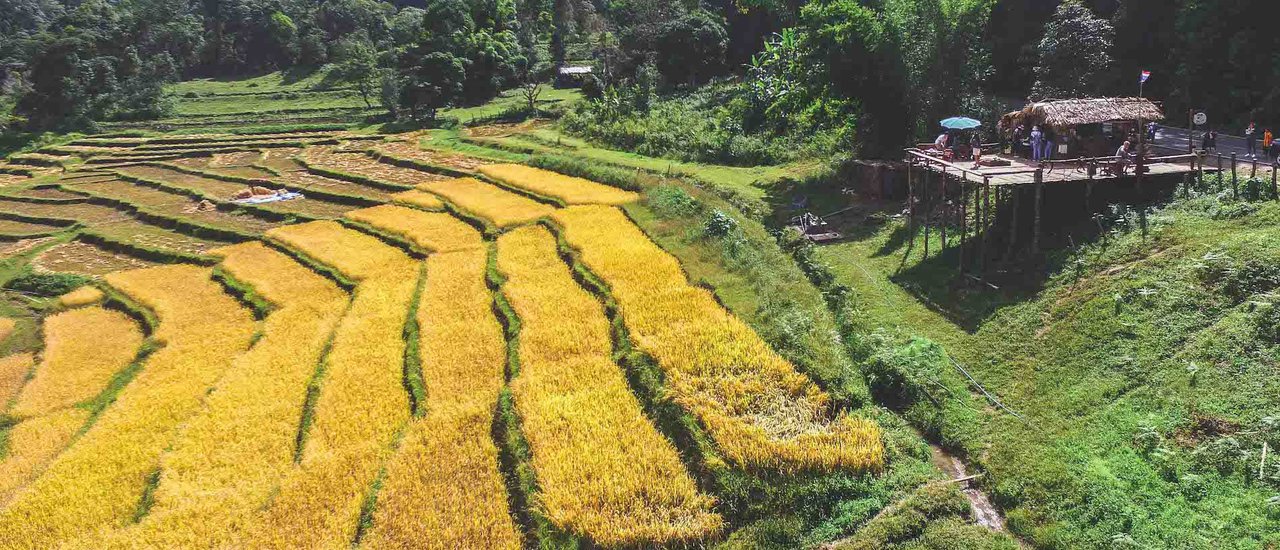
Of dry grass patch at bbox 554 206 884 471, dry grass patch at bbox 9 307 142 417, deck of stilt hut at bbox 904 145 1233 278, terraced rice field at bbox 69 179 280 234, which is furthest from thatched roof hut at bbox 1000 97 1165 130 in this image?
terraced rice field at bbox 69 179 280 234

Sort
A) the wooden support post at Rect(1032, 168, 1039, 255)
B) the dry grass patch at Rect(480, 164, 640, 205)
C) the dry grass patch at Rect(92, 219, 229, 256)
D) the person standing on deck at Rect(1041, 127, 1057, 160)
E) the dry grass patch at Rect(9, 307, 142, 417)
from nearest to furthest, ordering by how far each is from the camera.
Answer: the wooden support post at Rect(1032, 168, 1039, 255) < the dry grass patch at Rect(9, 307, 142, 417) < the person standing on deck at Rect(1041, 127, 1057, 160) < the dry grass patch at Rect(480, 164, 640, 205) < the dry grass patch at Rect(92, 219, 229, 256)

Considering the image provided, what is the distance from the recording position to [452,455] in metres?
13.8

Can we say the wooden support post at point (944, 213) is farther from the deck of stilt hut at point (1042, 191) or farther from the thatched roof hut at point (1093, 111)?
the thatched roof hut at point (1093, 111)

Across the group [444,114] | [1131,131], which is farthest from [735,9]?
[1131,131]

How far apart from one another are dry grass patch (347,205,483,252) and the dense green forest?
1624 cm

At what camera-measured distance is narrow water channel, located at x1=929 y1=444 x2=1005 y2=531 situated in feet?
39.1

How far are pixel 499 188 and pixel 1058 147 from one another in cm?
2265

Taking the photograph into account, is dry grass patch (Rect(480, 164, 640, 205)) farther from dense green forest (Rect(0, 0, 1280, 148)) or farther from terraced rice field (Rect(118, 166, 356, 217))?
dense green forest (Rect(0, 0, 1280, 148))

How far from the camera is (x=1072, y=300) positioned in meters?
16.5

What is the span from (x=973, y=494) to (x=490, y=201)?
23303mm

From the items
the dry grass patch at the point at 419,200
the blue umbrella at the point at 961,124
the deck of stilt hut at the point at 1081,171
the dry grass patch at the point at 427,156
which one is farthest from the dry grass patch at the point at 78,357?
the blue umbrella at the point at 961,124

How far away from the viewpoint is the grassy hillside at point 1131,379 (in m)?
11.1

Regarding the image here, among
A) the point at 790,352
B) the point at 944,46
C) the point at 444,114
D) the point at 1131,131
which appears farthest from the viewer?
the point at 444,114

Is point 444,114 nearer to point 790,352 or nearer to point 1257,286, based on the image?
point 790,352
